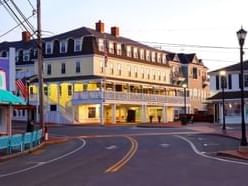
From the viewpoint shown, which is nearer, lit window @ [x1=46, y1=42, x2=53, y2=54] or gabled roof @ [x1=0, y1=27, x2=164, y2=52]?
gabled roof @ [x1=0, y1=27, x2=164, y2=52]

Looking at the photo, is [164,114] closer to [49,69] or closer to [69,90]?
[69,90]

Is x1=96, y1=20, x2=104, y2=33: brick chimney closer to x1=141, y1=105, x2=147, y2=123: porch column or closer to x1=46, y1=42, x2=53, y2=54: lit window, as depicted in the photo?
x1=46, y1=42, x2=53, y2=54: lit window

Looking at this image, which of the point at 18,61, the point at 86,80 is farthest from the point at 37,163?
the point at 18,61

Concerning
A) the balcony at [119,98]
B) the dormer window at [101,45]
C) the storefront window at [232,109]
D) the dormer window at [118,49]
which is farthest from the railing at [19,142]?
the dormer window at [118,49]

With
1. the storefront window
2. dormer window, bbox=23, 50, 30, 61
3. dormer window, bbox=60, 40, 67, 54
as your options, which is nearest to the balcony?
dormer window, bbox=60, 40, 67, 54

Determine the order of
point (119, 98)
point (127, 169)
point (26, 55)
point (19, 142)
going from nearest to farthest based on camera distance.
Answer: point (127, 169)
point (19, 142)
point (119, 98)
point (26, 55)

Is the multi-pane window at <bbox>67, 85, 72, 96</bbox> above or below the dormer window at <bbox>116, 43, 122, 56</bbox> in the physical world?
below

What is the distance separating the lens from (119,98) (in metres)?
76.6

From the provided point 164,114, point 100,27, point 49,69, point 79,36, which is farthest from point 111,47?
point 164,114

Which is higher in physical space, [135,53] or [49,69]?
[135,53]

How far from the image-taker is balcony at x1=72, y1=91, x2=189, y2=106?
73250mm

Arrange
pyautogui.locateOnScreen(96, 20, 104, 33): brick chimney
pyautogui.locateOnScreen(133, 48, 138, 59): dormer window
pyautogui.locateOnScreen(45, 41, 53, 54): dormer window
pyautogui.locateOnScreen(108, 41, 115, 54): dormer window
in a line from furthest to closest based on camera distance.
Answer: pyautogui.locateOnScreen(133, 48, 138, 59): dormer window
pyautogui.locateOnScreen(96, 20, 104, 33): brick chimney
pyautogui.locateOnScreen(45, 41, 53, 54): dormer window
pyautogui.locateOnScreen(108, 41, 115, 54): dormer window

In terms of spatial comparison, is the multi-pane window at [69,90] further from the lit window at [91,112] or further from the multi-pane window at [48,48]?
the multi-pane window at [48,48]

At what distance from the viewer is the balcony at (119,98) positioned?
7325cm
